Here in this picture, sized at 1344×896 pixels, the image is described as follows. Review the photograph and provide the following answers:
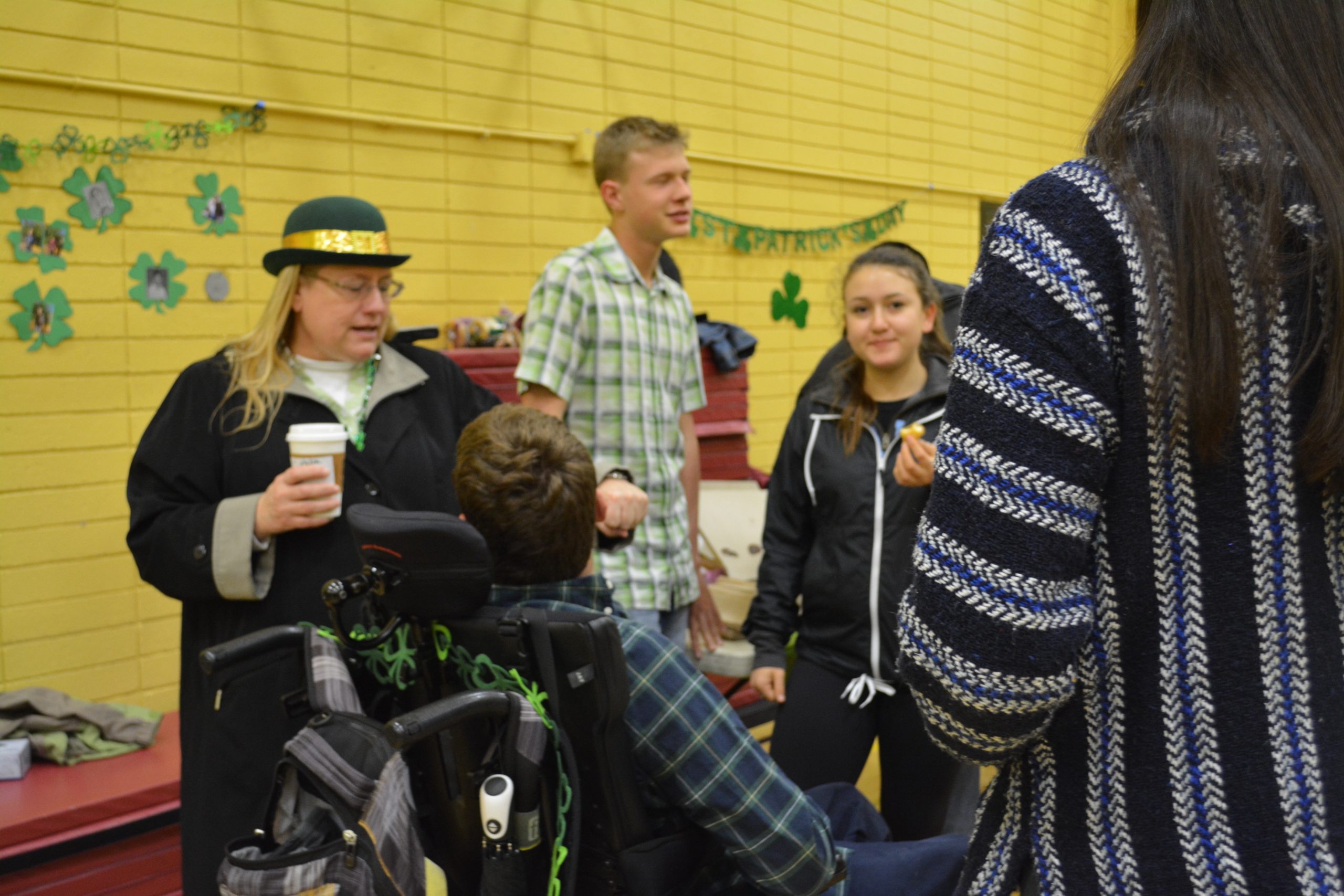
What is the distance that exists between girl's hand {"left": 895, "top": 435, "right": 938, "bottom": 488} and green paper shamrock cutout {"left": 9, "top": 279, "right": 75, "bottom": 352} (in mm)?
2806

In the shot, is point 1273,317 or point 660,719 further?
point 660,719

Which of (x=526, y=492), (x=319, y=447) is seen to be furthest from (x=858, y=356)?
(x=319, y=447)

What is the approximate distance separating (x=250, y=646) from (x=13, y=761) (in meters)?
1.59

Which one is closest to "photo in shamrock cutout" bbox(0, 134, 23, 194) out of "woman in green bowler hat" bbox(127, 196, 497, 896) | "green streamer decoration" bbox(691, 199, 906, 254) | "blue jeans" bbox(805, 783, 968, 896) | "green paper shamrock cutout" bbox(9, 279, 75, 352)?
"green paper shamrock cutout" bbox(9, 279, 75, 352)

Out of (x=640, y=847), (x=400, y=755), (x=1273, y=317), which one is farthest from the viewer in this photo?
(x=640, y=847)

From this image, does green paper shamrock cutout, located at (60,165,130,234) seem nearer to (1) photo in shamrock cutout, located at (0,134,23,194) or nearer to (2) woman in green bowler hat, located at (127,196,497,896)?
(1) photo in shamrock cutout, located at (0,134,23,194)

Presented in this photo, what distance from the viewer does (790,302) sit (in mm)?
6117

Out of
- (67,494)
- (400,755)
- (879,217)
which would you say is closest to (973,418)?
(400,755)

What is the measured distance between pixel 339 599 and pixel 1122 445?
1.15 meters

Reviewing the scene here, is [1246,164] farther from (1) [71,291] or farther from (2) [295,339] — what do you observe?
(1) [71,291]

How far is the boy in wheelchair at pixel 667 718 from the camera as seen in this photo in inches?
64.1

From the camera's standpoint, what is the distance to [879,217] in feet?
22.0

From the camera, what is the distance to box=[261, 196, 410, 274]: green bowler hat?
233 centimetres

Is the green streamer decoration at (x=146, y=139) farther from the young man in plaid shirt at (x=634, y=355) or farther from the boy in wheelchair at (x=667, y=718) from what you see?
the boy in wheelchair at (x=667, y=718)
